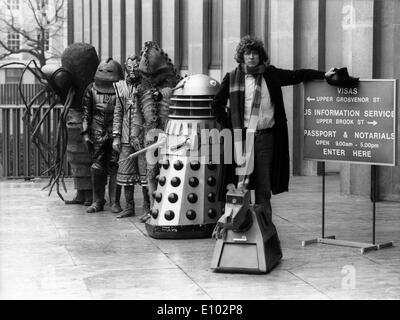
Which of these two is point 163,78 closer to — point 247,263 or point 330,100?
point 330,100

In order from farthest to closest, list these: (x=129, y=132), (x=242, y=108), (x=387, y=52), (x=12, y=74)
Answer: (x=12, y=74)
(x=387, y=52)
(x=129, y=132)
(x=242, y=108)

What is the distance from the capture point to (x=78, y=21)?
40.0m

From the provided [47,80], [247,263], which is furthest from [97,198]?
[247,263]

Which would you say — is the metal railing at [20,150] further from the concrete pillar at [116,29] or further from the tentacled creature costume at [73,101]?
the concrete pillar at [116,29]

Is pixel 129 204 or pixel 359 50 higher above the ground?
pixel 359 50

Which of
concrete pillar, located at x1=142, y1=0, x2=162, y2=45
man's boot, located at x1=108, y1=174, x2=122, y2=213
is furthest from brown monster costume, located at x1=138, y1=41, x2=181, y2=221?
concrete pillar, located at x1=142, y1=0, x2=162, y2=45

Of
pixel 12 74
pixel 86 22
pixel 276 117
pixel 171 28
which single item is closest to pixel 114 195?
pixel 276 117

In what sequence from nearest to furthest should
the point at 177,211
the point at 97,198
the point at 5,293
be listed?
the point at 5,293, the point at 177,211, the point at 97,198

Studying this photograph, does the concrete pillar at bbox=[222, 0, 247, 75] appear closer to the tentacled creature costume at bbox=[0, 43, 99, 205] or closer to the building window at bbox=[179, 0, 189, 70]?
the building window at bbox=[179, 0, 189, 70]

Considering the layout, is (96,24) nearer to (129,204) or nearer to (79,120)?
(79,120)

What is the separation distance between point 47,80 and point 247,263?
5.84m

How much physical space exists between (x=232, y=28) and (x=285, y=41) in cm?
203

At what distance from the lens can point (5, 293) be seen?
746 cm

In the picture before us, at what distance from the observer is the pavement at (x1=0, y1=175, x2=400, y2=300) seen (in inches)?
295
